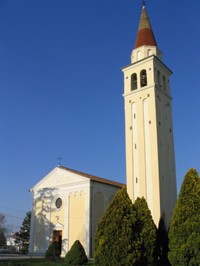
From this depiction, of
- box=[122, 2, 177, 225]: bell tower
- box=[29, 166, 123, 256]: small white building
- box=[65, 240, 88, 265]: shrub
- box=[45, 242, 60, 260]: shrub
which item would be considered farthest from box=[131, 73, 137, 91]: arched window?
box=[45, 242, 60, 260]: shrub

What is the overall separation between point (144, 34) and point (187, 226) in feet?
68.6

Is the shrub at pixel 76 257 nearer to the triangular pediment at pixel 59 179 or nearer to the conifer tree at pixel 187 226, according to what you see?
the conifer tree at pixel 187 226

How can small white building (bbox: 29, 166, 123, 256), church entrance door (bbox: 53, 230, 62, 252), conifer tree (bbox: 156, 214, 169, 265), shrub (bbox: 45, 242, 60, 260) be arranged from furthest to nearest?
church entrance door (bbox: 53, 230, 62, 252) < small white building (bbox: 29, 166, 123, 256) < shrub (bbox: 45, 242, 60, 260) < conifer tree (bbox: 156, 214, 169, 265)

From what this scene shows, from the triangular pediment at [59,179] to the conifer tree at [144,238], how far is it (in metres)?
11.6

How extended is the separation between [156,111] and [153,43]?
777 centimetres

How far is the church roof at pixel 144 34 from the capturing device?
31.8 m

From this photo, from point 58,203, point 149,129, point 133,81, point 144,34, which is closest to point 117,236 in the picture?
point 149,129

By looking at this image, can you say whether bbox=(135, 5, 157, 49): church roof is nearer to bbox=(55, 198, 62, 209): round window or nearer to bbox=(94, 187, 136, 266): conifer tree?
bbox=(55, 198, 62, 209): round window

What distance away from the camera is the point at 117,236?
59.3 feet

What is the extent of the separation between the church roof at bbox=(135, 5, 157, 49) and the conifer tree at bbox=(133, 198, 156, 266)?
1736 cm

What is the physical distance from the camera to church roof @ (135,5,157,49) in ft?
104

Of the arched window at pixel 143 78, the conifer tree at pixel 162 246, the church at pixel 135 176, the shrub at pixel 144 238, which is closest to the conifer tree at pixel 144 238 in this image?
the shrub at pixel 144 238

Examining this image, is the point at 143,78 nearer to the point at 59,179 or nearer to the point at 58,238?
the point at 59,179

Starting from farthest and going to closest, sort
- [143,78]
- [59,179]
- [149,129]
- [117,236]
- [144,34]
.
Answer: [59,179] → [144,34] → [143,78] → [149,129] → [117,236]
